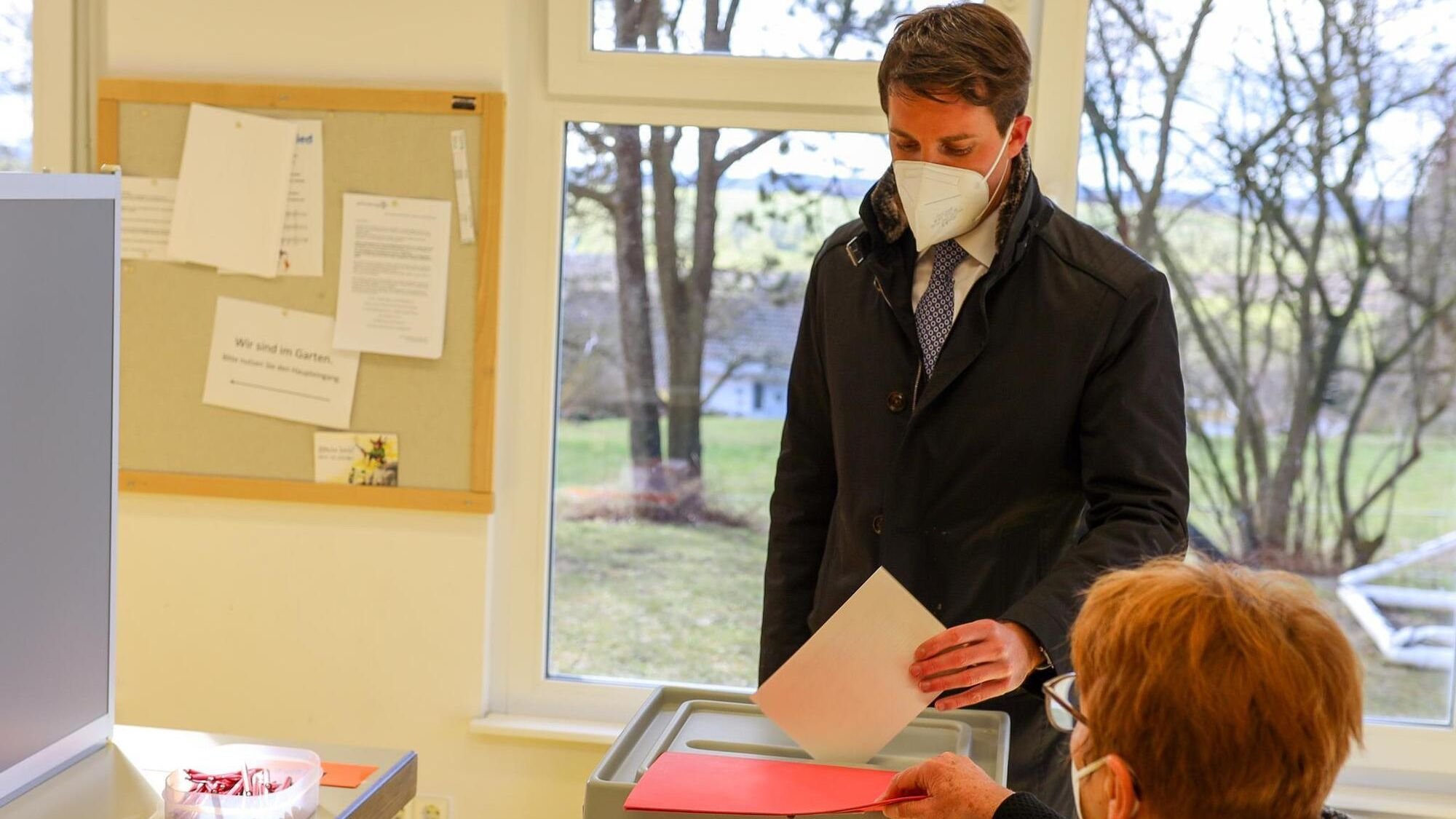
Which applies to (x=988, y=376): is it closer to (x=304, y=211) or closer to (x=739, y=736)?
(x=739, y=736)

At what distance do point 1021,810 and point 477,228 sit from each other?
1720mm

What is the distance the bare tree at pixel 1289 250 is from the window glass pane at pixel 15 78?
2159mm

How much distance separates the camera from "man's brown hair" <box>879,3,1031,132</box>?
1511 mm

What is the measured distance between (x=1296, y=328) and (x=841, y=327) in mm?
1194

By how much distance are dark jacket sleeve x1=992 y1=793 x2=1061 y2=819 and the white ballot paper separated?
0.14 metres

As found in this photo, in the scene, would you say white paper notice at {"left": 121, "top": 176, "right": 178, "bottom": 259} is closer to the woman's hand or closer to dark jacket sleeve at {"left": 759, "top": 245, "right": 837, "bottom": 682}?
dark jacket sleeve at {"left": 759, "top": 245, "right": 837, "bottom": 682}

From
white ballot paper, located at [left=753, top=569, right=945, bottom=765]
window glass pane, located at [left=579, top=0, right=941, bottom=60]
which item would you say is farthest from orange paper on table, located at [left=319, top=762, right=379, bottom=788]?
window glass pane, located at [left=579, top=0, right=941, bottom=60]

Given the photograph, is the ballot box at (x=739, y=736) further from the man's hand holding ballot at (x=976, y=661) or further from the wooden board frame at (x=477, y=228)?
the wooden board frame at (x=477, y=228)

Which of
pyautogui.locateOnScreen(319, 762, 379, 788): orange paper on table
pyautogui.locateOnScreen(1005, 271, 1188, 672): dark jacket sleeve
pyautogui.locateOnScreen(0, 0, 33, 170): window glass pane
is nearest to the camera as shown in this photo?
pyautogui.locateOnScreen(319, 762, 379, 788): orange paper on table

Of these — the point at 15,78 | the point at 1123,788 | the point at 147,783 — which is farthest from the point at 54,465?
the point at 15,78

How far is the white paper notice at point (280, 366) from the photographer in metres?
2.56

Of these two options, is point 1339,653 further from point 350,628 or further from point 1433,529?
point 350,628

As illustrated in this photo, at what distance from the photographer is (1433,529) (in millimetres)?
2447

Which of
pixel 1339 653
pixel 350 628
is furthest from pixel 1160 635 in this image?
pixel 350 628
